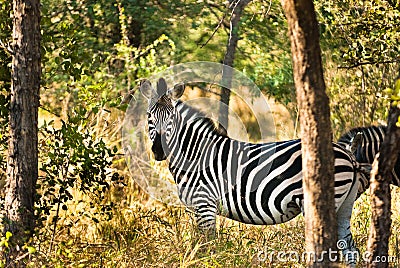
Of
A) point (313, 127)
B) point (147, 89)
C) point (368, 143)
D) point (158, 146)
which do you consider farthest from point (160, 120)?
point (313, 127)

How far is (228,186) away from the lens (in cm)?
625

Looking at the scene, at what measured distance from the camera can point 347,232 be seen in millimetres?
5691

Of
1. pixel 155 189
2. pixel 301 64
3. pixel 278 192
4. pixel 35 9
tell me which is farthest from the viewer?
pixel 155 189

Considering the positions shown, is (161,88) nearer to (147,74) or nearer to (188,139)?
(188,139)

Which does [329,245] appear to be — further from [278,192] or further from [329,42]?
[329,42]

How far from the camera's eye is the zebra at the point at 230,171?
18.9ft

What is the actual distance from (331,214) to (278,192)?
2000mm

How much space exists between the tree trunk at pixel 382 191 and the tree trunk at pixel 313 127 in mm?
547

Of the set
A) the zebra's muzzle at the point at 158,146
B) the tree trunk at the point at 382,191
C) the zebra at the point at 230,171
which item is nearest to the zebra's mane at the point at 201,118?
the zebra at the point at 230,171

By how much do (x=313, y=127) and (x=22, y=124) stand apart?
227cm

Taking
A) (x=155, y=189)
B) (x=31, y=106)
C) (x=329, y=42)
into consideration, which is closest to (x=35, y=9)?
(x=31, y=106)

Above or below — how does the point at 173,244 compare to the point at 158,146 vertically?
below

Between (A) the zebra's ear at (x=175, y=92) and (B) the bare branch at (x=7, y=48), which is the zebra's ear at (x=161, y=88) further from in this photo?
(B) the bare branch at (x=7, y=48)

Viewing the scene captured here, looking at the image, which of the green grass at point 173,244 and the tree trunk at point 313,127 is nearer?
the tree trunk at point 313,127
